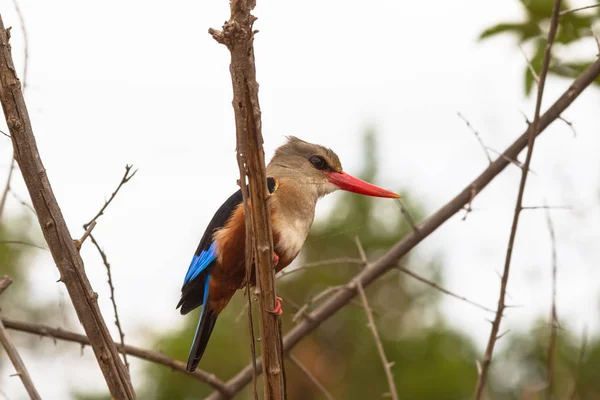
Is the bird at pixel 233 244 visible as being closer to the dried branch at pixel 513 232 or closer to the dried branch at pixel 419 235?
the dried branch at pixel 419 235

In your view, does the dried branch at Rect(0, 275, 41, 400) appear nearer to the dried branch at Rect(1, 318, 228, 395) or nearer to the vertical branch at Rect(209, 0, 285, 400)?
the vertical branch at Rect(209, 0, 285, 400)

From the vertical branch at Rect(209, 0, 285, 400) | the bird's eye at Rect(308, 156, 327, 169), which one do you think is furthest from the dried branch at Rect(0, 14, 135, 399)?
the bird's eye at Rect(308, 156, 327, 169)

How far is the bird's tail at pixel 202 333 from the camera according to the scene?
2691mm

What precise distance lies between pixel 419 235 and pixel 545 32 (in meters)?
0.97

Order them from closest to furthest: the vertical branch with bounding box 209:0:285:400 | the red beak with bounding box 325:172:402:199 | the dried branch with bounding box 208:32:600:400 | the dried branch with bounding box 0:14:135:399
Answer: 1. the vertical branch with bounding box 209:0:285:400
2. the dried branch with bounding box 0:14:135:399
3. the dried branch with bounding box 208:32:600:400
4. the red beak with bounding box 325:172:402:199

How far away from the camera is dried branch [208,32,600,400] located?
295 centimetres

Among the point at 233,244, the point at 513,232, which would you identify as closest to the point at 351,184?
the point at 233,244

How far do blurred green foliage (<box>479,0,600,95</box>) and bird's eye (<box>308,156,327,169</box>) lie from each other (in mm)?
1073

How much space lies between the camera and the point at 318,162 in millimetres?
3504

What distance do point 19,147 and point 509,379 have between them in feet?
22.0

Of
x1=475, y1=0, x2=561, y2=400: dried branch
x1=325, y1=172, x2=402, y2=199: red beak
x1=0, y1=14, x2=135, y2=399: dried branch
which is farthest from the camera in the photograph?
x1=325, y1=172, x2=402, y2=199: red beak

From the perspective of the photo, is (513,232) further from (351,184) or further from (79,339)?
(79,339)

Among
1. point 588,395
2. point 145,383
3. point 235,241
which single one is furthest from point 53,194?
point 588,395

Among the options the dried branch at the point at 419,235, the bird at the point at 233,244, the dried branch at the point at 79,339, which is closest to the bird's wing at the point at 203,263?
the bird at the point at 233,244
